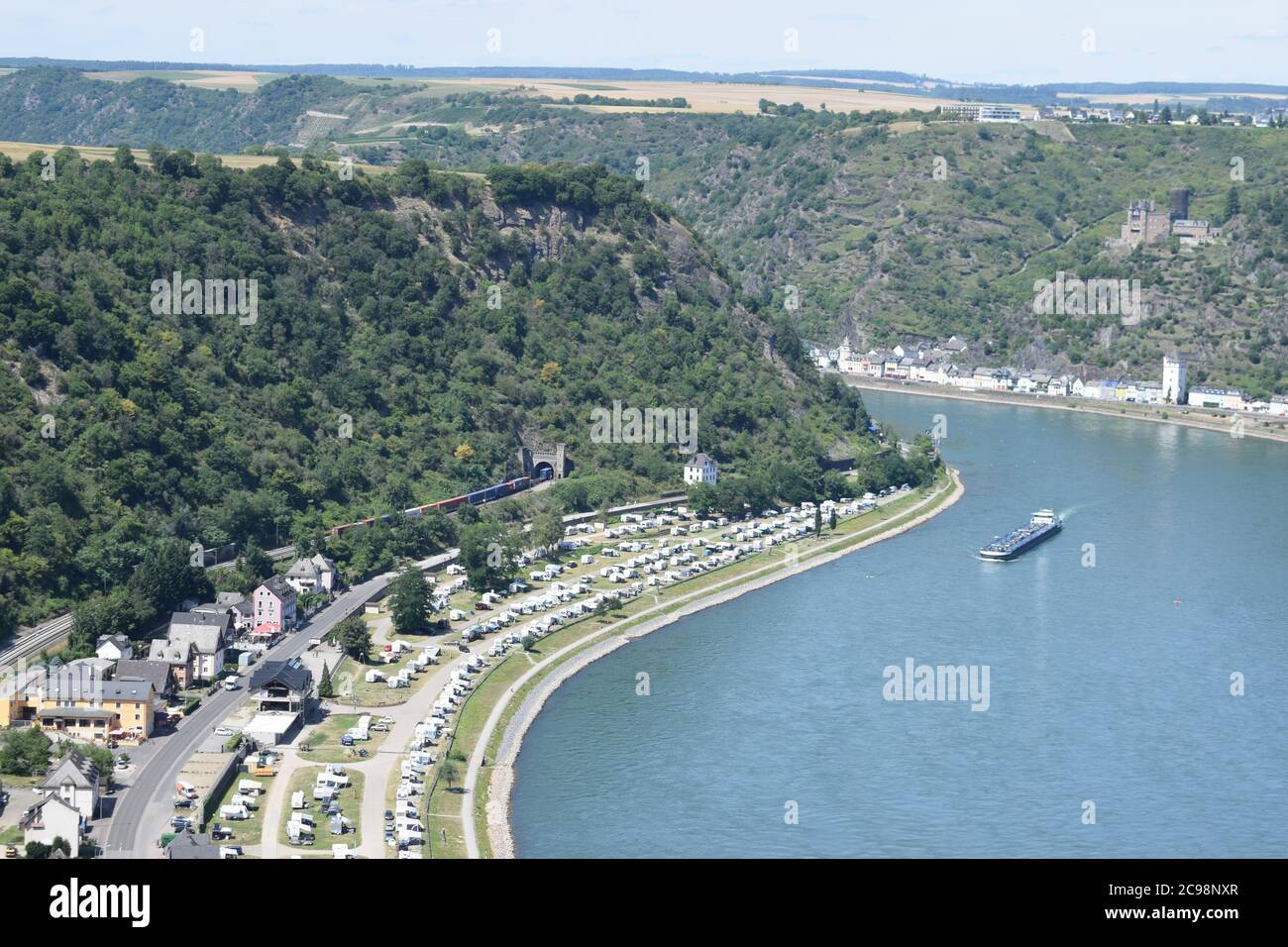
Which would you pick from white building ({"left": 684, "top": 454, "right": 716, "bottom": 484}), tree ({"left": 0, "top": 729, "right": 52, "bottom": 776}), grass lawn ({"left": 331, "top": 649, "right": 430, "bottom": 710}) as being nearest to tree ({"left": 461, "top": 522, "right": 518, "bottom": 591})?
grass lawn ({"left": 331, "top": 649, "right": 430, "bottom": 710})

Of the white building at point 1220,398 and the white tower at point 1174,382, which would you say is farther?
the white tower at point 1174,382

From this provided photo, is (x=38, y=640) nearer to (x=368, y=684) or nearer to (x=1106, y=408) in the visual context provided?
(x=368, y=684)

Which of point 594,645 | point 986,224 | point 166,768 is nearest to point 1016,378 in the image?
point 986,224

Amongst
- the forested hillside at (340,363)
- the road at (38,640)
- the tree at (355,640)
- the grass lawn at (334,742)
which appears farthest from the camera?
the forested hillside at (340,363)

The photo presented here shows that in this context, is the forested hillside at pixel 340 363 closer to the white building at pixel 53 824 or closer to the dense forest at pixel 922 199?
the dense forest at pixel 922 199

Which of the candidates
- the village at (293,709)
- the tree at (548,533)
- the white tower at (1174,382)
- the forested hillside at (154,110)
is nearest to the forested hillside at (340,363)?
the village at (293,709)
